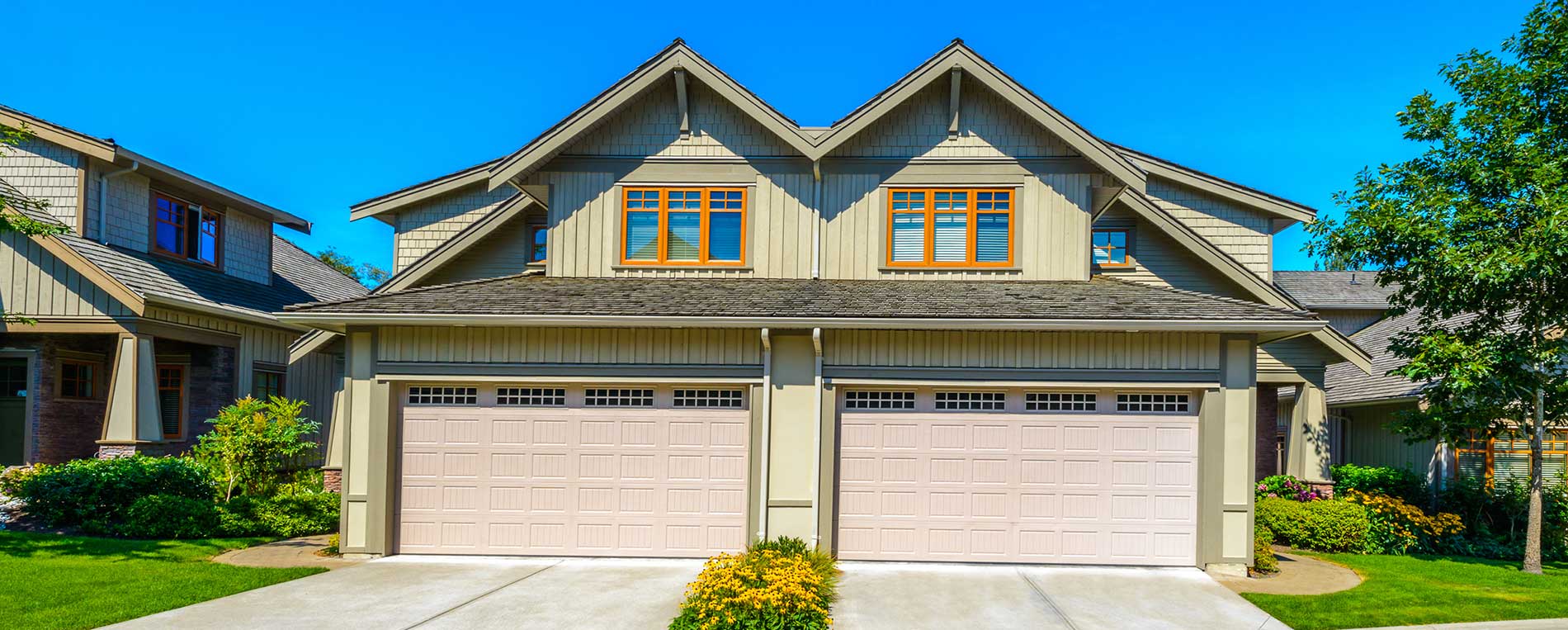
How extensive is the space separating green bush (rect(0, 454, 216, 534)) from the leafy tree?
585 millimetres

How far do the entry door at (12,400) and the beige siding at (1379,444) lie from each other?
26.6m

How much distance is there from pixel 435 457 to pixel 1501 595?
13420 mm

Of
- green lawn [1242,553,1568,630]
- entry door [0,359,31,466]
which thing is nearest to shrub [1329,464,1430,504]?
green lawn [1242,553,1568,630]

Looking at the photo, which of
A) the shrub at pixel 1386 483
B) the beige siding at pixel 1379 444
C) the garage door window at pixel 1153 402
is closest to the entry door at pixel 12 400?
the garage door window at pixel 1153 402

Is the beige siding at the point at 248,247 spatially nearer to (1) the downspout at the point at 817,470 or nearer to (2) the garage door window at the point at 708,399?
(2) the garage door window at the point at 708,399

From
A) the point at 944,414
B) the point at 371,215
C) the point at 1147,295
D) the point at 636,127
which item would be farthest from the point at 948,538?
the point at 371,215

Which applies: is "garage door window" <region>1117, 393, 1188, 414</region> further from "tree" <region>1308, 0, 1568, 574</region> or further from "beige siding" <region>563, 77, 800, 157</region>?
"beige siding" <region>563, 77, 800, 157</region>

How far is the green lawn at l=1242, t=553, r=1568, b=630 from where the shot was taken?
978 cm

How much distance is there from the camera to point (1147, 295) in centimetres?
1305

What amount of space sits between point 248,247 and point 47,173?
4.51 m

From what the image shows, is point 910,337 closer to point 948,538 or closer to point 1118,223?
point 948,538

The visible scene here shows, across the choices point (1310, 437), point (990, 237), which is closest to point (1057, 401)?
point (990, 237)

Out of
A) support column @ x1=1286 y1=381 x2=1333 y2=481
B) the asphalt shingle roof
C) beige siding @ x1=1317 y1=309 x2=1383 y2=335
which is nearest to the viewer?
the asphalt shingle roof

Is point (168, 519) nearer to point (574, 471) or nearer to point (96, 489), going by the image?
point (96, 489)
